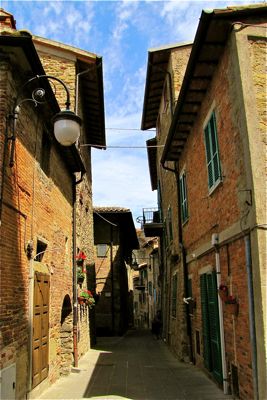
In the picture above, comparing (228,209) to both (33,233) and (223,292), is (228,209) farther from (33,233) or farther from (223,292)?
(33,233)

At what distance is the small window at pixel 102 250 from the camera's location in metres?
24.0

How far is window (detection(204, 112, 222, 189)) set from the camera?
25.8ft

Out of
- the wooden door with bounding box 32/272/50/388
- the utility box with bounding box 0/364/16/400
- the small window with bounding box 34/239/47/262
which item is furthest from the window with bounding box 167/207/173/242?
the utility box with bounding box 0/364/16/400

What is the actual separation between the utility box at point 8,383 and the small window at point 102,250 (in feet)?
57.9

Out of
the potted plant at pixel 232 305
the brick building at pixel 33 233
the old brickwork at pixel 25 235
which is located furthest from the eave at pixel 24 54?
the potted plant at pixel 232 305

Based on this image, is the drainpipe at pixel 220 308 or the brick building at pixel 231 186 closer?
the brick building at pixel 231 186

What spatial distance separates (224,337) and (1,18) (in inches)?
299

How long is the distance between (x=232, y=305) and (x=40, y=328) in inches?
150

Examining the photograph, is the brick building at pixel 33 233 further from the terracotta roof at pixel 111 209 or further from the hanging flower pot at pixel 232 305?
the terracotta roof at pixel 111 209

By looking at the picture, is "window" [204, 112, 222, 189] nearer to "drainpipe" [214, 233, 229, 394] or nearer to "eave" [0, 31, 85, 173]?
"drainpipe" [214, 233, 229, 394]

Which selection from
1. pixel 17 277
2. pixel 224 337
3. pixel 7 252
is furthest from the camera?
pixel 224 337

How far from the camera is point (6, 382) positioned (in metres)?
5.95

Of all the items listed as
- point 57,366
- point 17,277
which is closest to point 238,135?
point 17,277

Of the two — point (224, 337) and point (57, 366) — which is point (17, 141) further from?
point (57, 366)
